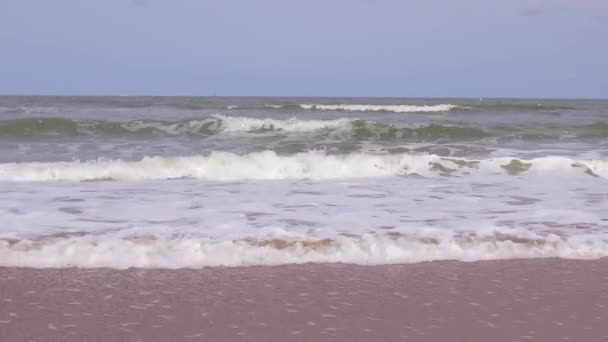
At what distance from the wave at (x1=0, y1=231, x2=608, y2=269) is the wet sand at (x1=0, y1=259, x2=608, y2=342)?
5.8 inches

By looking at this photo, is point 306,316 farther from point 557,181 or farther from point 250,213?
point 557,181

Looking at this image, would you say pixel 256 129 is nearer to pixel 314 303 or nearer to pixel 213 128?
pixel 213 128

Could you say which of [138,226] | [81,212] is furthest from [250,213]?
[81,212]

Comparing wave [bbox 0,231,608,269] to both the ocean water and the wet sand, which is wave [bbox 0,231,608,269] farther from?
the wet sand

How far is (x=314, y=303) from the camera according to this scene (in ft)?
10.2

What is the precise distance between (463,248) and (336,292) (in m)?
1.23

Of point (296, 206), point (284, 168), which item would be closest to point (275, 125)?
point (284, 168)

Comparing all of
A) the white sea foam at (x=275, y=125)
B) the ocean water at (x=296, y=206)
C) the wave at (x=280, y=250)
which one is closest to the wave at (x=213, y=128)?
the white sea foam at (x=275, y=125)

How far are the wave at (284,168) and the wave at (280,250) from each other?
3645mm

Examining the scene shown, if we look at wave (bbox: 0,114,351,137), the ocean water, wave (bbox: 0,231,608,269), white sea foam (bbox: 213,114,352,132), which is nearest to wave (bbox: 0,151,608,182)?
the ocean water

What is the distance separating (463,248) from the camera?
163 inches

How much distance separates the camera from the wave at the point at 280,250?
12.4 ft

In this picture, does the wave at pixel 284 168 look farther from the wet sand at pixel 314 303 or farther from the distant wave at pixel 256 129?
the distant wave at pixel 256 129

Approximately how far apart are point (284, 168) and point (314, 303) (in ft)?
17.7
